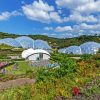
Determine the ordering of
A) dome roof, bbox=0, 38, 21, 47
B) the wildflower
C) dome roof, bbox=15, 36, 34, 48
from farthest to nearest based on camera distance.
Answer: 1. dome roof, bbox=15, 36, 34, 48
2. dome roof, bbox=0, 38, 21, 47
3. the wildflower

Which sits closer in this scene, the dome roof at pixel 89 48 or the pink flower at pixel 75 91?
the pink flower at pixel 75 91

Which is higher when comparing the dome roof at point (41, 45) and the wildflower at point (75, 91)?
the dome roof at point (41, 45)

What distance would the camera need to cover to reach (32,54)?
55312mm

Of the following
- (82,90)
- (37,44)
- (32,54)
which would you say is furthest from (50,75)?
(37,44)

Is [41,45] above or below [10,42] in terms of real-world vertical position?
below

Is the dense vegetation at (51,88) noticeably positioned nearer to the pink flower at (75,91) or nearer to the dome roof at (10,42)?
the pink flower at (75,91)

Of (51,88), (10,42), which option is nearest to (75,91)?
(51,88)

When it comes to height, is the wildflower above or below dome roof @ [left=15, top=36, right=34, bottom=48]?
below

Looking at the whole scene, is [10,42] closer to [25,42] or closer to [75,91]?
[25,42]

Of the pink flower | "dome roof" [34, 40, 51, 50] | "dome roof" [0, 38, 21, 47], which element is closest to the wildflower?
the pink flower

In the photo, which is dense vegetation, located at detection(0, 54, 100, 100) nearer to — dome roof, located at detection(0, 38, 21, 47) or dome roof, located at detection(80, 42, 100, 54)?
dome roof, located at detection(80, 42, 100, 54)

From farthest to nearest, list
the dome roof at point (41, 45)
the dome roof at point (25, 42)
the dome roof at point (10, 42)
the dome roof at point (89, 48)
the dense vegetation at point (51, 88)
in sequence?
1. the dome roof at point (25, 42)
2. the dome roof at point (10, 42)
3. the dome roof at point (41, 45)
4. the dome roof at point (89, 48)
5. the dense vegetation at point (51, 88)

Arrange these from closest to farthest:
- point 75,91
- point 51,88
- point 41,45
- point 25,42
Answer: point 75,91, point 51,88, point 41,45, point 25,42

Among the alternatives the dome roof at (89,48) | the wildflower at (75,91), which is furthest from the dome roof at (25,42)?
the wildflower at (75,91)
